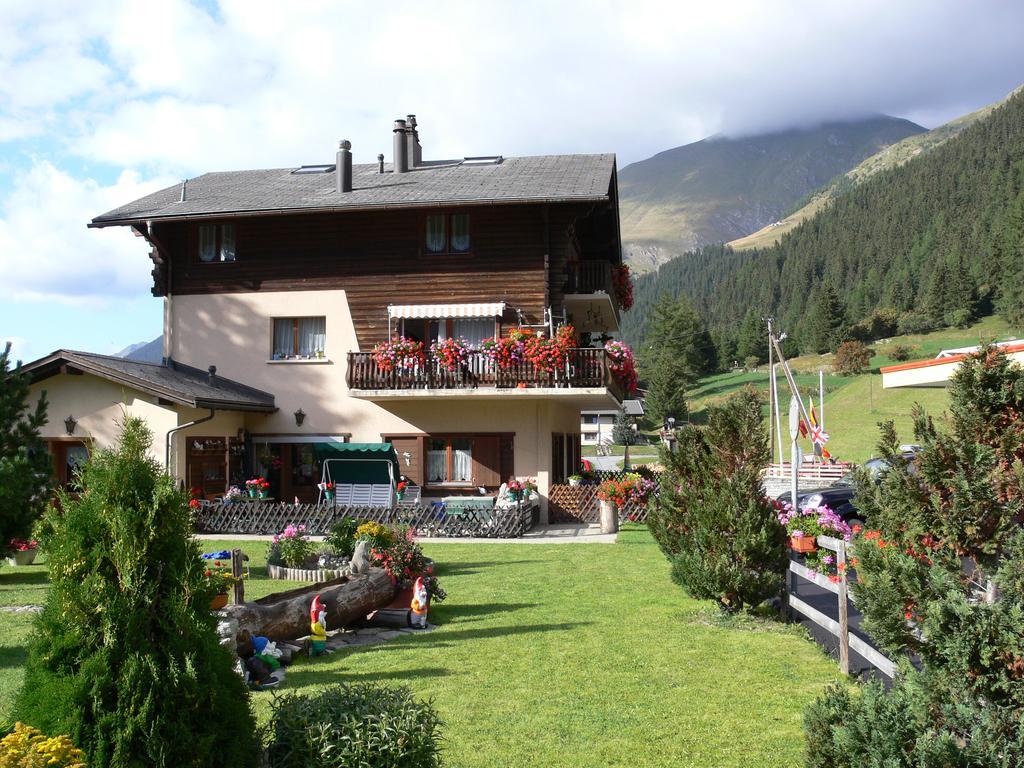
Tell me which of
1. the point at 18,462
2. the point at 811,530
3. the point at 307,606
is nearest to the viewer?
the point at 307,606

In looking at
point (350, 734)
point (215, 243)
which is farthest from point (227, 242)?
point (350, 734)

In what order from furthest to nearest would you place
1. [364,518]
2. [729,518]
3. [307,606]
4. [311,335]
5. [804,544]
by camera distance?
[311,335]
[364,518]
[804,544]
[729,518]
[307,606]

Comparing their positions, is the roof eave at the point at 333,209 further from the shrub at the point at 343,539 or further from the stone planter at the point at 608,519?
the shrub at the point at 343,539

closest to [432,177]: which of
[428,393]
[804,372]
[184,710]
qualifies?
[428,393]

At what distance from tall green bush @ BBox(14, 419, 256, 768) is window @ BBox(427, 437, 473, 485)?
2095cm

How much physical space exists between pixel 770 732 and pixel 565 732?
1.52 m

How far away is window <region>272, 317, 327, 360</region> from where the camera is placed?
26719mm

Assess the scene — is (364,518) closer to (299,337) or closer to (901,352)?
(299,337)

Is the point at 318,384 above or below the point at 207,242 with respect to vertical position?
below

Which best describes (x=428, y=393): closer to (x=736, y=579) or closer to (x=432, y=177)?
(x=432, y=177)

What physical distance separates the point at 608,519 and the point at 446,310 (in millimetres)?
7268

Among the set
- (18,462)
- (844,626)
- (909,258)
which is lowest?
(844,626)

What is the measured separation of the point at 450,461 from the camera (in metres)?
25.8

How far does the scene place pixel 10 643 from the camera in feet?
30.8
